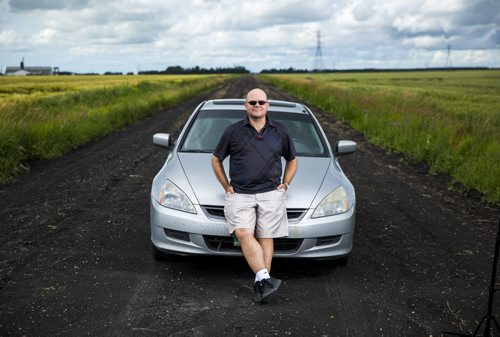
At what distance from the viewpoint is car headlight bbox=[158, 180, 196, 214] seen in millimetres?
4367

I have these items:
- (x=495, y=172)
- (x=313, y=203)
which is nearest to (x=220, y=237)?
(x=313, y=203)

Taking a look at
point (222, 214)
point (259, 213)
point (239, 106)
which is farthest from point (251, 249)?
point (239, 106)

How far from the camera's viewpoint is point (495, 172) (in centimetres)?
824

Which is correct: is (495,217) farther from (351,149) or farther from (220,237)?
(220,237)

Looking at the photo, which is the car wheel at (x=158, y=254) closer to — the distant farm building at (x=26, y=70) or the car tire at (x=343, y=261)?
the car tire at (x=343, y=261)

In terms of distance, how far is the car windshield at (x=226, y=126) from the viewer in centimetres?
555

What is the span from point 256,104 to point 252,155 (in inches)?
15.6

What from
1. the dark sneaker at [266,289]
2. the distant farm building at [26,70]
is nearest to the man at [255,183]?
the dark sneaker at [266,289]

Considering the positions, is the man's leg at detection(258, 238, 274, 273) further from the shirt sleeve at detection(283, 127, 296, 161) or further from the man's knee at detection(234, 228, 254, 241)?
the shirt sleeve at detection(283, 127, 296, 161)

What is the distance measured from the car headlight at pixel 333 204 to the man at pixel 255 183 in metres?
0.40

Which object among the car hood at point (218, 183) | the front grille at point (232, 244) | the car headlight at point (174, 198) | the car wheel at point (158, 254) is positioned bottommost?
the car wheel at point (158, 254)

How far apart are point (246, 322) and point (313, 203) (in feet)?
4.12

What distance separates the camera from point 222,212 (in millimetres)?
4297

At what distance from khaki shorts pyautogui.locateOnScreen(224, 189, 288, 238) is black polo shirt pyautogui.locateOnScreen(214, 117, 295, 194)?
0.07m
